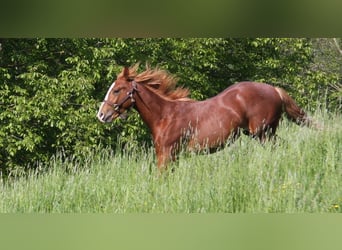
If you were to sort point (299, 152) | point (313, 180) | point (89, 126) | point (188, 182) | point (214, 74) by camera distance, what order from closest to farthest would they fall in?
1. point (313, 180)
2. point (188, 182)
3. point (299, 152)
4. point (89, 126)
5. point (214, 74)

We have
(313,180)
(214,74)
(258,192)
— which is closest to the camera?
(258,192)

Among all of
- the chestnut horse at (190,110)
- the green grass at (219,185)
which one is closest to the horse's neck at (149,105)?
the chestnut horse at (190,110)

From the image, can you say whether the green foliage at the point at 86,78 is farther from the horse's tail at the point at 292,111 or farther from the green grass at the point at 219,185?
the green grass at the point at 219,185

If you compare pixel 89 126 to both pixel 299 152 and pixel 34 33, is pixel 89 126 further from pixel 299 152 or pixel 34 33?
pixel 34 33

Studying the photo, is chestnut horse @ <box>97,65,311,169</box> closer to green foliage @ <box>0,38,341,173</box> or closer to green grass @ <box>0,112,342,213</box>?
green grass @ <box>0,112,342,213</box>

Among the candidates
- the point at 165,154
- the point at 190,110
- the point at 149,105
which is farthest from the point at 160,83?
the point at 165,154

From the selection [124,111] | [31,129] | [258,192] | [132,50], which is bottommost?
[258,192]

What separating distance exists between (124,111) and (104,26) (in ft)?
12.9

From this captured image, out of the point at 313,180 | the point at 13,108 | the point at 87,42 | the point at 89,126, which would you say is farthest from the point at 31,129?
the point at 313,180

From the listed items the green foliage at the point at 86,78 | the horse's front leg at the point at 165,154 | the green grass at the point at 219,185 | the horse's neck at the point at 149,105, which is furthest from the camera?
the green foliage at the point at 86,78

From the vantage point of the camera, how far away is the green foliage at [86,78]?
23.7 ft

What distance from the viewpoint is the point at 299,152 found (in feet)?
11.1

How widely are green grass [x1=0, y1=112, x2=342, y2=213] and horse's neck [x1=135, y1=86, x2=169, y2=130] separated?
700 millimetres

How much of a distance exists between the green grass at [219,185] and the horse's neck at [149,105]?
70cm
